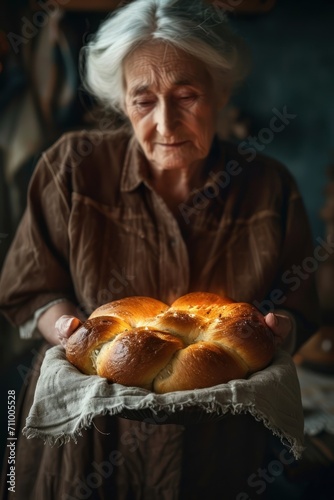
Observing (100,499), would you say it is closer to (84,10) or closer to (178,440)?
(178,440)

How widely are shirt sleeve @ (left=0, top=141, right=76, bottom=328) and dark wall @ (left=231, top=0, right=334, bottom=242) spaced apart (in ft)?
1.93

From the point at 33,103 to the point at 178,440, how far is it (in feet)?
2.81

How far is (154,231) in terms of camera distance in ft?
4.00

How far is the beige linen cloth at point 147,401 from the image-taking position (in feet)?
2.61

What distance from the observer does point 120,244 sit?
47.4 inches

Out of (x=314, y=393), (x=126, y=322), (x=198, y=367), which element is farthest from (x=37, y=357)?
(x=314, y=393)

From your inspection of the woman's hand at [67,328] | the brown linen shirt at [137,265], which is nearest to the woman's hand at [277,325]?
the brown linen shirt at [137,265]

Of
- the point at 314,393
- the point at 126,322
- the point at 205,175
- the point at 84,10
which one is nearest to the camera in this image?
the point at 126,322

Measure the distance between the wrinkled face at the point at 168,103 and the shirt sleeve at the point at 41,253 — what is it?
0.21 meters

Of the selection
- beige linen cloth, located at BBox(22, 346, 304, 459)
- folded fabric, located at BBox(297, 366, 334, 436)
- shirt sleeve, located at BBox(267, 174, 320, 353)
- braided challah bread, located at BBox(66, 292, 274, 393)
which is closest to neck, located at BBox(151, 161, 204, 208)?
shirt sleeve, located at BBox(267, 174, 320, 353)

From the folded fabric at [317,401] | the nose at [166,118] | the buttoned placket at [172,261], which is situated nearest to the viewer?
the nose at [166,118]

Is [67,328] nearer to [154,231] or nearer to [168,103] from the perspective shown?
[154,231]

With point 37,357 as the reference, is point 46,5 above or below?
above

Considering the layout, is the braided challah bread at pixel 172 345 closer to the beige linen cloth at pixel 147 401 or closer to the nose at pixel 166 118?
the beige linen cloth at pixel 147 401
